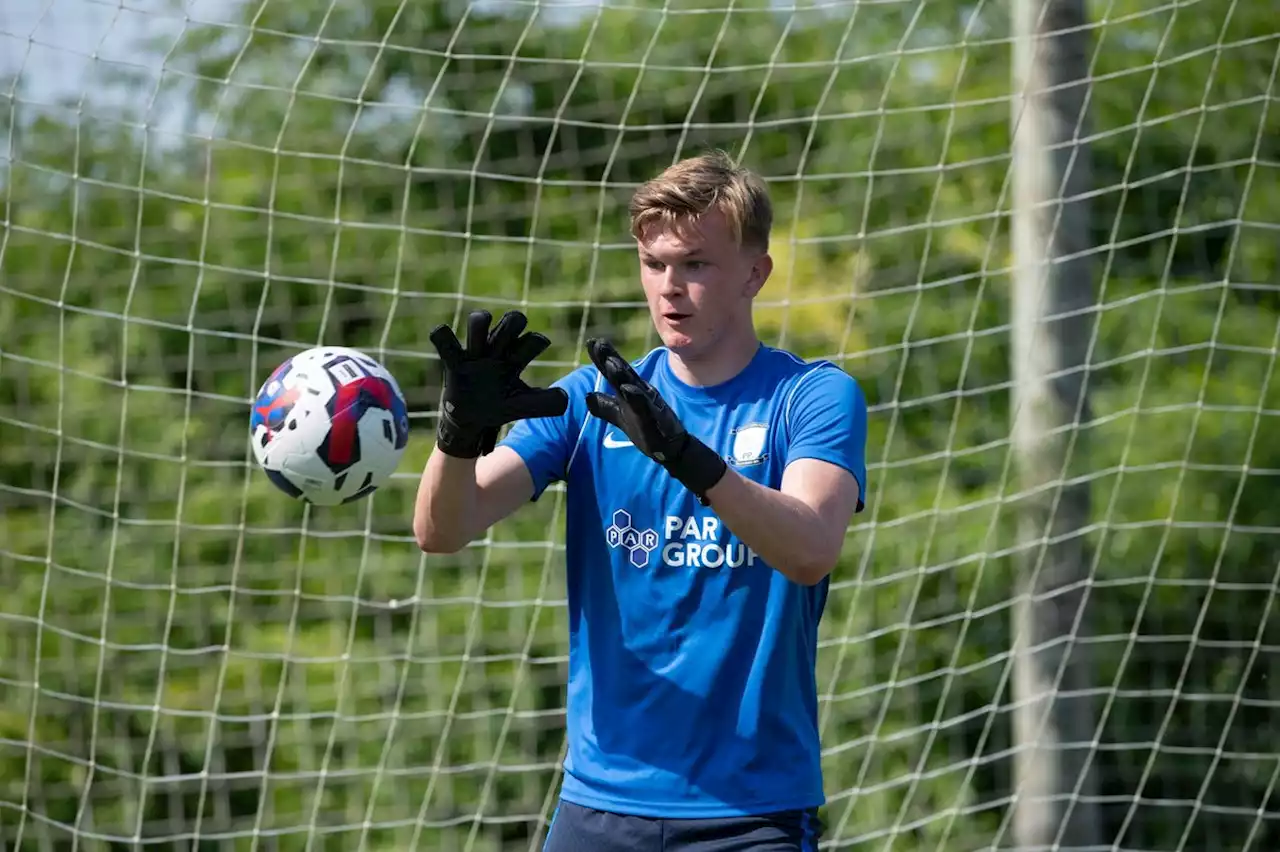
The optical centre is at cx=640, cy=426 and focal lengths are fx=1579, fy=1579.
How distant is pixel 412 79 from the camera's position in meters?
5.38

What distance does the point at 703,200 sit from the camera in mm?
2311

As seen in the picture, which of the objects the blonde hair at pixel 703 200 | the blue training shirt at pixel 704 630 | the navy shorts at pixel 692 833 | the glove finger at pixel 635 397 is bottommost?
the navy shorts at pixel 692 833

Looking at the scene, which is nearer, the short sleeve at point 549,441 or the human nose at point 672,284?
the human nose at point 672,284

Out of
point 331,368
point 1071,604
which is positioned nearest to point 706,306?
point 331,368

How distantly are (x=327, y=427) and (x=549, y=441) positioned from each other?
0.62 metres

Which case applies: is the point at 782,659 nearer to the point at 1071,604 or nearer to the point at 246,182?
the point at 1071,604

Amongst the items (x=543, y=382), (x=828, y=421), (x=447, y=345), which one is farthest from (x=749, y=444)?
(x=543, y=382)

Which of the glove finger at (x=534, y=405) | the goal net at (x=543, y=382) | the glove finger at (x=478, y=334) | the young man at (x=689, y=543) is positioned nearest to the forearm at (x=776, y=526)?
the young man at (x=689, y=543)

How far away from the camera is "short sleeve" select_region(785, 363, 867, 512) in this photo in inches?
87.6

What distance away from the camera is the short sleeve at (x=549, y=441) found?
2418mm

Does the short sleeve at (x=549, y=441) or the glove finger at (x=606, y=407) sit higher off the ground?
the glove finger at (x=606, y=407)

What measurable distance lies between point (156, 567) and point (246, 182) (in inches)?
53.6

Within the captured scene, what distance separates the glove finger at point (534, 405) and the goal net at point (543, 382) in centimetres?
244

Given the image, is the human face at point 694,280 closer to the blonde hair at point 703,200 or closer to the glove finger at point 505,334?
the blonde hair at point 703,200
